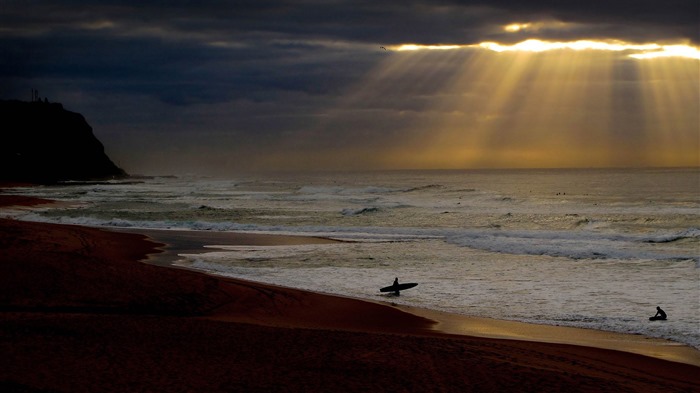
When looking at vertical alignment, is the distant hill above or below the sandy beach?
above

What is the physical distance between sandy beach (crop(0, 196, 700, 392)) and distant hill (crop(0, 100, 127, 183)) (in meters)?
111

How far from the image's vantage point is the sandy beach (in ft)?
25.1

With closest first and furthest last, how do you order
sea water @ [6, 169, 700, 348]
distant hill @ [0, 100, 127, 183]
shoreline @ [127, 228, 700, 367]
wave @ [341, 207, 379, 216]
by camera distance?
shoreline @ [127, 228, 700, 367] < sea water @ [6, 169, 700, 348] < wave @ [341, 207, 379, 216] < distant hill @ [0, 100, 127, 183]

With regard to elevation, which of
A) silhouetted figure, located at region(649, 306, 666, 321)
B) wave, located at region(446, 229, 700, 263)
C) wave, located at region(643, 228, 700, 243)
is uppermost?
wave, located at region(643, 228, 700, 243)

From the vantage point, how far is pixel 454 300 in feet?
48.6

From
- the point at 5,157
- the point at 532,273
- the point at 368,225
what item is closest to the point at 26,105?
the point at 5,157

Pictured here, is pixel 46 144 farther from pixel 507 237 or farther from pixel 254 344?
pixel 254 344

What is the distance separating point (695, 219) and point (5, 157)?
109625 mm

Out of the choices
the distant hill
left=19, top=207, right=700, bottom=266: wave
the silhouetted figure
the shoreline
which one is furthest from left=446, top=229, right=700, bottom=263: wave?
the distant hill

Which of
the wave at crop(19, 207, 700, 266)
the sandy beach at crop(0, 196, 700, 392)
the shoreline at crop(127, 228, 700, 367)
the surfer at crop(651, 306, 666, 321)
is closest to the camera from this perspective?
the sandy beach at crop(0, 196, 700, 392)

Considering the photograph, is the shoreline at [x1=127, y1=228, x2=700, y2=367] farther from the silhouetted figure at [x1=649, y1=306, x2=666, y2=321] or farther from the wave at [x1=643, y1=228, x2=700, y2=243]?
the wave at [x1=643, y1=228, x2=700, y2=243]

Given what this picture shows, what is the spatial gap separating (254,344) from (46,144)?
13343 centimetres

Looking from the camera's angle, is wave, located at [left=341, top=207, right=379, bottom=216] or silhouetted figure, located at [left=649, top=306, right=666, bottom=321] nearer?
silhouetted figure, located at [left=649, top=306, right=666, bottom=321]

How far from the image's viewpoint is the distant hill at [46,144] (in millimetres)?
119625
